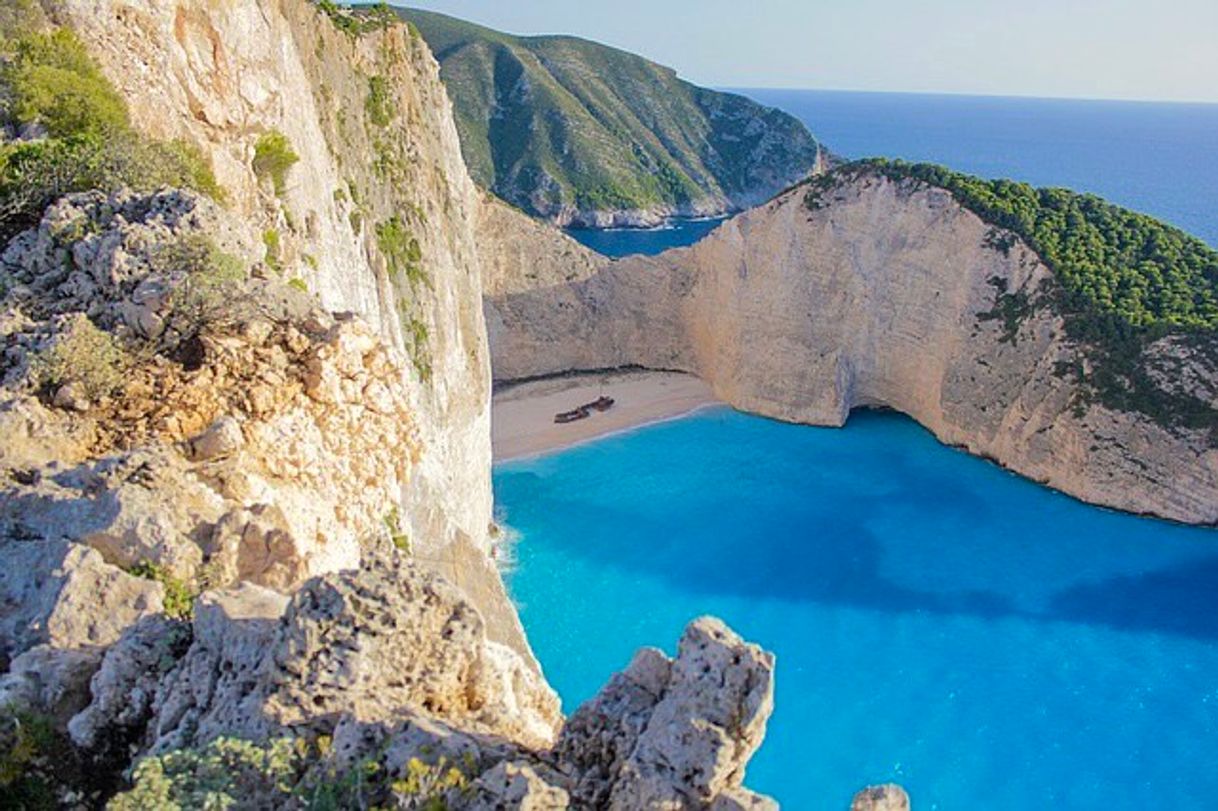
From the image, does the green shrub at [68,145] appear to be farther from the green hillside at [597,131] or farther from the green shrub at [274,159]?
the green hillside at [597,131]

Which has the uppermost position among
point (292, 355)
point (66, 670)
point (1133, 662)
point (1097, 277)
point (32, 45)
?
point (32, 45)

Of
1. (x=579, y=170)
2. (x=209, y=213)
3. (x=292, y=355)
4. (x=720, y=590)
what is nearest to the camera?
(x=292, y=355)

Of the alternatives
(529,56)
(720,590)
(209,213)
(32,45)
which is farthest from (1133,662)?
(529,56)

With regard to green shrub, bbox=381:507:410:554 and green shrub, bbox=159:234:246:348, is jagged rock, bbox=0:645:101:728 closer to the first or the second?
green shrub, bbox=159:234:246:348

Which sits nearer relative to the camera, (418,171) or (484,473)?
(418,171)

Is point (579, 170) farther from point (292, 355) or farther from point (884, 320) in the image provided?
point (292, 355)

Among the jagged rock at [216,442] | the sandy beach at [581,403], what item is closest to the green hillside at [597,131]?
the sandy beach at [581,403]
